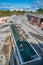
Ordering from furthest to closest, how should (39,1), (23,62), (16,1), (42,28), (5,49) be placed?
1. (16,1)
2. (39,1)
3. (42,28)
4. (5,49)
5. (23,62)

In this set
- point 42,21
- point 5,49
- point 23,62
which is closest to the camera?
point 23,62

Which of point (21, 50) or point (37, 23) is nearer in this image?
point (21, 50)

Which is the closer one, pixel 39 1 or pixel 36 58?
pixel 36 58

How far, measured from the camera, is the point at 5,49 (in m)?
13.1

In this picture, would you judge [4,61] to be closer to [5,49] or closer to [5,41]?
[5,49]

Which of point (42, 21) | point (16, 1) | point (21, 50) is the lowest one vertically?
point (16, 1)

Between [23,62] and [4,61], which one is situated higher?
[23,62]

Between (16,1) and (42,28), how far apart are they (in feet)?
95.8

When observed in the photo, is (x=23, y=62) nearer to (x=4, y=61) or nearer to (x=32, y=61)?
(x=32, y=61)

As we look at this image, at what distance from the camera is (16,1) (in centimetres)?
4303

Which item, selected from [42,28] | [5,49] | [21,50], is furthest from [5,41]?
[21,50]

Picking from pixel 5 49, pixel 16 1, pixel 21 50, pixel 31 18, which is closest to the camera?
pixel 21 50

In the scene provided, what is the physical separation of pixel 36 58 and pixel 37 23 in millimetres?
10204

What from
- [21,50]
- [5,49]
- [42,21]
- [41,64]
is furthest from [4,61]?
[42,21]
